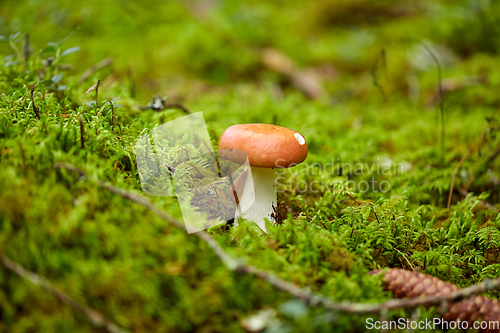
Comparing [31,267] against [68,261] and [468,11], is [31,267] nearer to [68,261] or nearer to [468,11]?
[68,261]

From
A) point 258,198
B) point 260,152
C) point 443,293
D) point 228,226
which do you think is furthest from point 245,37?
point 443,293

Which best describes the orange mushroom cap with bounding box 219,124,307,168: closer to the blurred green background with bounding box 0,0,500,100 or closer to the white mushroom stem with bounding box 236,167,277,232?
the white mushroom stem with bounding box 236,167,277,232

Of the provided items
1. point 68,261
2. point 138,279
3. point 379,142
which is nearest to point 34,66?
point 68,261

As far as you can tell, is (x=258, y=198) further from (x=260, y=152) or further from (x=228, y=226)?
(x=260, y=152)

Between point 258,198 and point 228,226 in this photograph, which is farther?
point 258,198

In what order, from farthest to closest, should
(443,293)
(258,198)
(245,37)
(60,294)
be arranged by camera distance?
(245,37), (258,198), (443,293), (60,294)

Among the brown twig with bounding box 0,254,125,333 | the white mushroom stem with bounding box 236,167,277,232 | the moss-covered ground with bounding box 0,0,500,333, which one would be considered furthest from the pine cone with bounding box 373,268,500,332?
the brown twig with bounding box 0,254,125,333

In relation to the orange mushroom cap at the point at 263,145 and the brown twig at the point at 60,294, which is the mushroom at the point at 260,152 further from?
the brown twig at the point at 60,294
